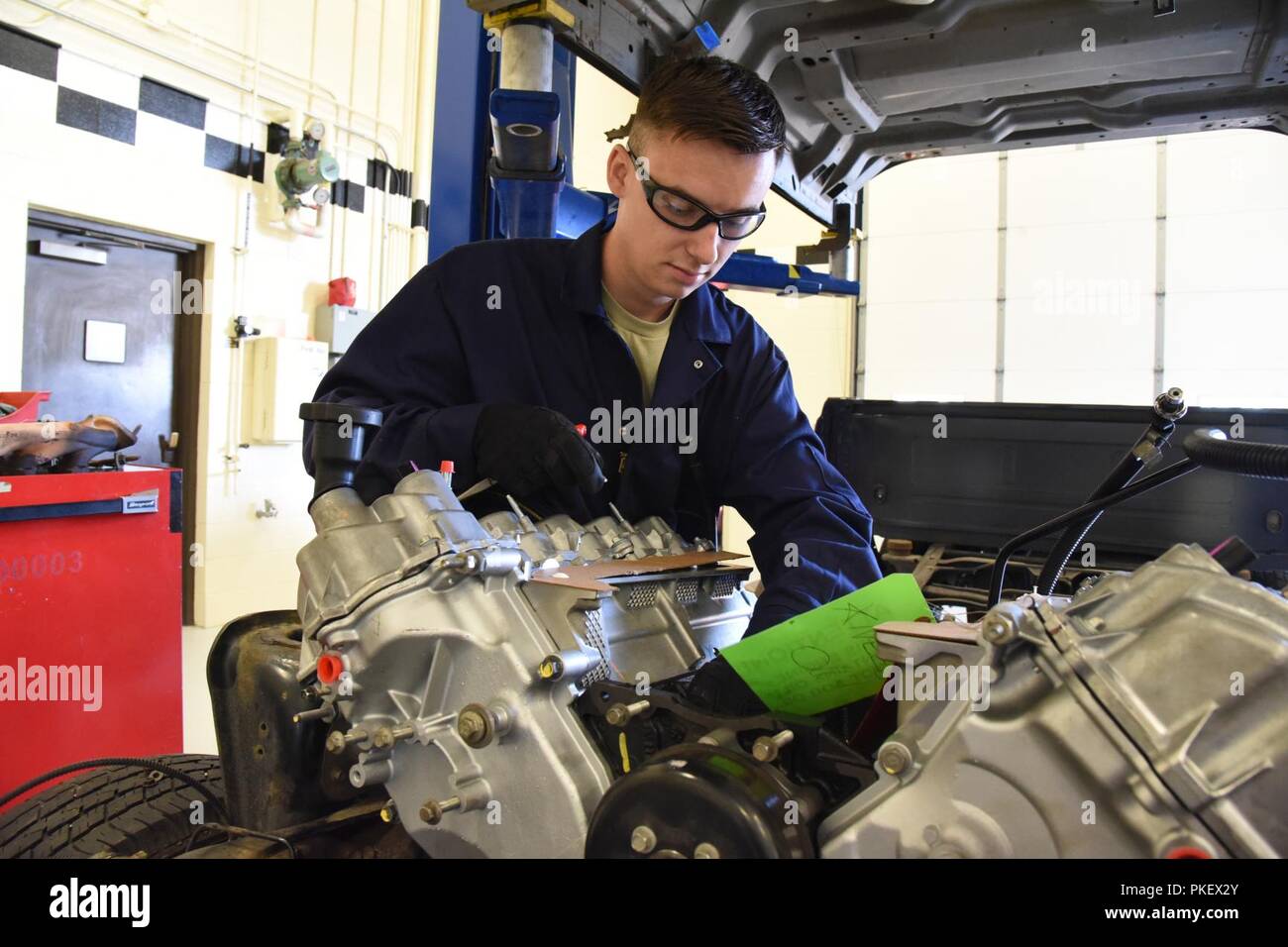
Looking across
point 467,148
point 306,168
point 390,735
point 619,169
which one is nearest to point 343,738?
point 390,735

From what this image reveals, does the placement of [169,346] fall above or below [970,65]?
below

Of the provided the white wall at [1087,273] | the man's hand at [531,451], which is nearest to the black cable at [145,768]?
the man's hand at [531,451]

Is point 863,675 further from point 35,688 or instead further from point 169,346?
point 169,346

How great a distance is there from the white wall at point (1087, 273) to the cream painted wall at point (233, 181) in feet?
12.5

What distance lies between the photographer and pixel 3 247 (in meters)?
3.69

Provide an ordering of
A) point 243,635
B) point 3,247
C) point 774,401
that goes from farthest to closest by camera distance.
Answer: point 3,247
point 774,401
point 243,635

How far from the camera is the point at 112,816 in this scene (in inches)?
54.9

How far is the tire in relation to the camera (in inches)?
52.7

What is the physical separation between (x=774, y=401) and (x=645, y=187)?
20.1 inches

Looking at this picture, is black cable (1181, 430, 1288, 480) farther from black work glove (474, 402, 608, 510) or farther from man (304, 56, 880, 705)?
black work glove (474, 402, 608, 510)

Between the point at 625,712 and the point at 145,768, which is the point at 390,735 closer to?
the point at 625,712

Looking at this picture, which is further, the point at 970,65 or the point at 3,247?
the point at 3,247

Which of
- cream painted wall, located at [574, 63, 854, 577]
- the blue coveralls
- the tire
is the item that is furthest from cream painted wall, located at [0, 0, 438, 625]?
the blue coveralls
